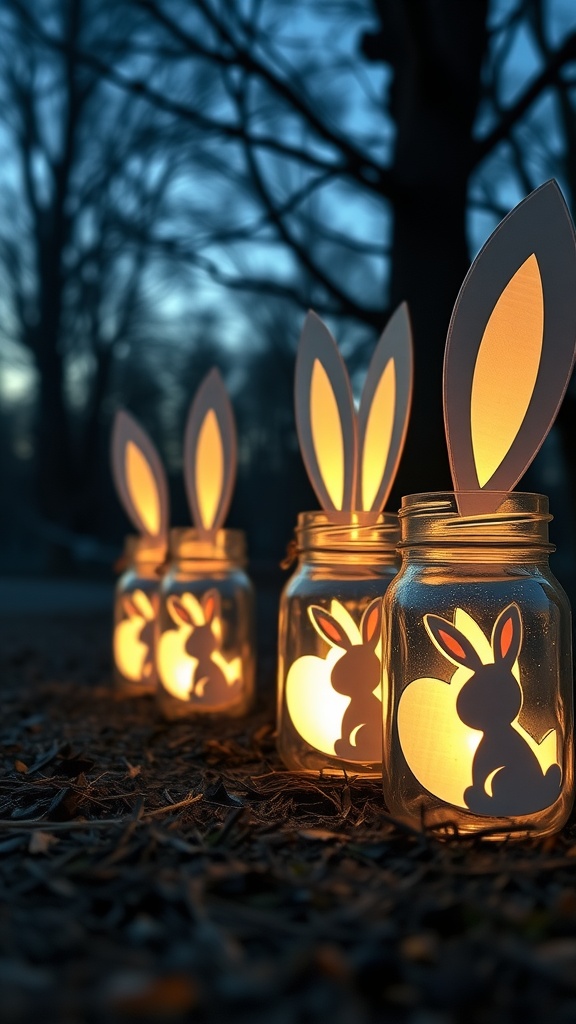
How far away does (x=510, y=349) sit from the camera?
1.68 m

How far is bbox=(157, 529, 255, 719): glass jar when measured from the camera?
296cm

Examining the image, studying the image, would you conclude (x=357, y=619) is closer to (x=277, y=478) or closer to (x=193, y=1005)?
(x=193, y=1005)

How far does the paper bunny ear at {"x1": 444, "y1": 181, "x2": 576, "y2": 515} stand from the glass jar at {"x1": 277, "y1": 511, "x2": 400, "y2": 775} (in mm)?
517

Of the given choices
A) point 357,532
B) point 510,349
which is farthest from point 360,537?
point 510,349

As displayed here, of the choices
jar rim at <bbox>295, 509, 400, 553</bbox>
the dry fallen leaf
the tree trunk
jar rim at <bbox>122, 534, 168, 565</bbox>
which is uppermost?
the tree trunk

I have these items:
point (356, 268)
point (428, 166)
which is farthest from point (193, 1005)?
point (356, 268)

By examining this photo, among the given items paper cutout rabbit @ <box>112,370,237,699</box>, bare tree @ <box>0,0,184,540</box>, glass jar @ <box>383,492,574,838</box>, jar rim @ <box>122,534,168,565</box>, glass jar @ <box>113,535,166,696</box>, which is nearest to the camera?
glass jar @ <box>383,492,574,838</box>

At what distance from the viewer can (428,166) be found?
3689mm

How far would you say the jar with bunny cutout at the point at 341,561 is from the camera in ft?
6.84

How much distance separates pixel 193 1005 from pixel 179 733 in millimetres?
1882

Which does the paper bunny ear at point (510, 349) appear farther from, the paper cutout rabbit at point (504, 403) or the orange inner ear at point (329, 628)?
the orange inner ear at point (329, 628)

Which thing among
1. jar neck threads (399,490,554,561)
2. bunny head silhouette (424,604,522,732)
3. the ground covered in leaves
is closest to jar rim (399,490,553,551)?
jar neck threads (399,490,554,561)

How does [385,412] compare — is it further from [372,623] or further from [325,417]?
[372,623]

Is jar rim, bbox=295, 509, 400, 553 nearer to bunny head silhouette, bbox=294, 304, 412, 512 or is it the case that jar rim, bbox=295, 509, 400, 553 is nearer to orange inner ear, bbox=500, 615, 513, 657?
bunny head silhouette, bbox=294, 304, 412, 512
